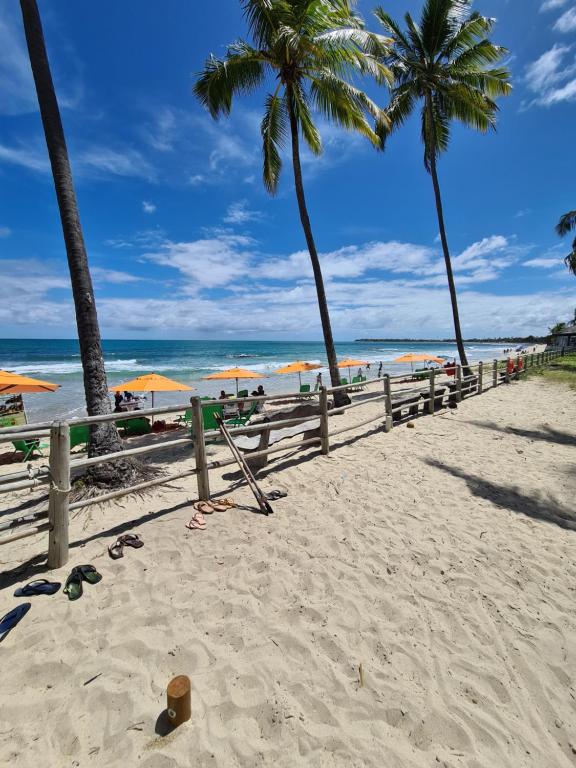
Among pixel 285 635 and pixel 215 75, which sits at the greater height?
pixel 215 75

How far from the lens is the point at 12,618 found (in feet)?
8.18

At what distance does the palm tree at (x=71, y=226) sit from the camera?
4863mm

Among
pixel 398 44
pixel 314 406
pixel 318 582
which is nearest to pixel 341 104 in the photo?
pixel 398 44

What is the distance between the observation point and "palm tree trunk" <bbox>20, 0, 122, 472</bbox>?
4.87 m

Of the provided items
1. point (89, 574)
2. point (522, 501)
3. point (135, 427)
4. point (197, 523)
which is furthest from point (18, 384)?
point (522, 501)

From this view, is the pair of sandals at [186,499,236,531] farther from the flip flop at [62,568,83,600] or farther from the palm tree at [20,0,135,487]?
the palm tree at [20,0,135,487]

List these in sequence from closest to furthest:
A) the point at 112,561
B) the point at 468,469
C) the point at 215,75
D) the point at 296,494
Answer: the point at 112,561 → the point at 296,494 → the point at 468,469 → the point at 215,75

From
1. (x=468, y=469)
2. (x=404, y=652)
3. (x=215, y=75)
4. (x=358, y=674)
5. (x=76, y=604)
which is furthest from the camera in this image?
(x=215, y=75)

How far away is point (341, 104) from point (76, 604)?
11.7m

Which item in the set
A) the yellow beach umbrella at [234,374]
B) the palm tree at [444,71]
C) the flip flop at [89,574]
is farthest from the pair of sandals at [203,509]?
the palm tree at [444,71]

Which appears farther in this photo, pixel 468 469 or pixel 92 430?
pixel 468 469

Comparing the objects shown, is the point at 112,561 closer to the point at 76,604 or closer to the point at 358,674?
the point at 76,604

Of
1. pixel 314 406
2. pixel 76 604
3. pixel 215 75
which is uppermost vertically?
pixel 215 75

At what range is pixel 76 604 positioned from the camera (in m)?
2.69
